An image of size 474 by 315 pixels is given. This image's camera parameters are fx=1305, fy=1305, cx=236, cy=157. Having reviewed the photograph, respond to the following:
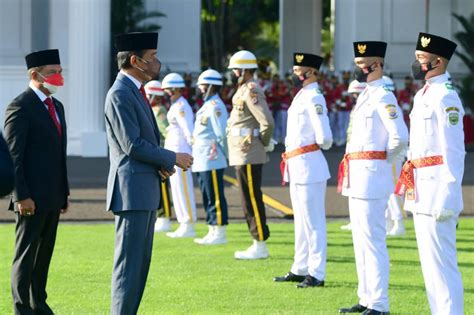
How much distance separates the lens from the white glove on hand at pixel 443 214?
845 centimetres

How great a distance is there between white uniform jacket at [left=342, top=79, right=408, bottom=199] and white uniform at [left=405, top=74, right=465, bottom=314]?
107cm


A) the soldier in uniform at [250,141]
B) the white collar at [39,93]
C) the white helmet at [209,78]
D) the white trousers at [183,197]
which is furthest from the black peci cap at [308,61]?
the white trousers at [183,197]

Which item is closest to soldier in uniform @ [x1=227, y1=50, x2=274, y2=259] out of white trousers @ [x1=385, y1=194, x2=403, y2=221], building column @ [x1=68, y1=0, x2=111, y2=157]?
white trousers @ [x1=385, y1=194, x2=403, y2=221]

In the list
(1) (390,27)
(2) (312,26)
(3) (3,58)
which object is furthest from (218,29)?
(3) (3,58)

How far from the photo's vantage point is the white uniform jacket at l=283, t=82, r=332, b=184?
11.4 meters

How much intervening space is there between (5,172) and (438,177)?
3775mm

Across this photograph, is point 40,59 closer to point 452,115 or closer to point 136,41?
point 136,41

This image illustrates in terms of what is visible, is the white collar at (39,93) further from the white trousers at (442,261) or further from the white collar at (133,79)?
the white trousers at (442,261)

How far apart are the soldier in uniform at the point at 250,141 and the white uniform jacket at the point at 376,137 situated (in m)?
3.18

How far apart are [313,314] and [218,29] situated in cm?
4592

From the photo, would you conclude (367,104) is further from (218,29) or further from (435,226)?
(218,29)

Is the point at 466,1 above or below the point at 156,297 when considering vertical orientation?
above

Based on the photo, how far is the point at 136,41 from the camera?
835 cm

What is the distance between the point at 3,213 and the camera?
1766 cm
